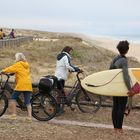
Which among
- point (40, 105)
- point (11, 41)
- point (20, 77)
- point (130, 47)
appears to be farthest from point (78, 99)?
point (130, 47)

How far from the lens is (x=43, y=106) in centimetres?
1155

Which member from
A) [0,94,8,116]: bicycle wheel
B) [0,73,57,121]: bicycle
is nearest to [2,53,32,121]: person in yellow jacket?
[0,94,8,116]: bicycle wheel

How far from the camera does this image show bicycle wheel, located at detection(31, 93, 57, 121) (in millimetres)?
11516

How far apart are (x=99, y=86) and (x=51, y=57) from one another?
653 inches

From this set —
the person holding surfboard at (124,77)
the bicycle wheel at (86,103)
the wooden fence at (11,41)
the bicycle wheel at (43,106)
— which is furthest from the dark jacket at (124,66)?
the wooden fence at (11,41)

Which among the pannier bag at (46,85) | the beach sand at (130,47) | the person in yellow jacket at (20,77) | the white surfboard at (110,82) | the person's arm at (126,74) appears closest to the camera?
the person's arm at (126,74)

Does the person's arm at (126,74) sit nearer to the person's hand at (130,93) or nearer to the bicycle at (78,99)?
the person's hand at (130,93)

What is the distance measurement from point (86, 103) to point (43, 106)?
1.54 metres

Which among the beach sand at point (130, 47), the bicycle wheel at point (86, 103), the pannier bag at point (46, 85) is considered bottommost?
the beach sand at point (130, 47)

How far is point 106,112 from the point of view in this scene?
1320 centimetres

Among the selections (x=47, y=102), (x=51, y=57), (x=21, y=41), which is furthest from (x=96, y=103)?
(x=21, y=41)

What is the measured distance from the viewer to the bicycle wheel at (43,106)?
11516 millimetres

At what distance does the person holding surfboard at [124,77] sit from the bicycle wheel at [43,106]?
1842mm

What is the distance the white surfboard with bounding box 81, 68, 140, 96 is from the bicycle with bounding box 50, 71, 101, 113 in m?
1.52
